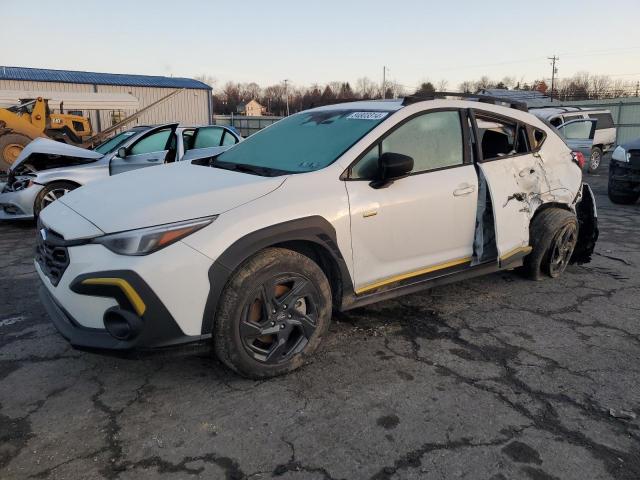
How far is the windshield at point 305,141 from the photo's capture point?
3383mm

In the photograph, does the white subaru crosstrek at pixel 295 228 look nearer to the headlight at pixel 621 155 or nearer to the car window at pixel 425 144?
the car window at pixel 425 144

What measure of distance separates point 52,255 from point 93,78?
36084 millimetres

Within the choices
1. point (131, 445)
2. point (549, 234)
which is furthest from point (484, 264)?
point (131, 445)

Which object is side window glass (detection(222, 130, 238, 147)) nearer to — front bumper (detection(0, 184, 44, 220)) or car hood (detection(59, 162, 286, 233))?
front bumper (detection(0, 184, 44, 220))

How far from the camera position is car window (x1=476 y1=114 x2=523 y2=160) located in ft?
13.3

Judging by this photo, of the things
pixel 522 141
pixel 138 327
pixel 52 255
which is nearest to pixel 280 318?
pixel 138 327

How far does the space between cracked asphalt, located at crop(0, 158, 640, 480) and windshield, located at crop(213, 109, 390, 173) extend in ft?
4.18

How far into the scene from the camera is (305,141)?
146 inches

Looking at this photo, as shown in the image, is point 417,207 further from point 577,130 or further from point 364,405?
point 577,130

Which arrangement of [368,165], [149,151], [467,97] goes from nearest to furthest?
1. [368,165]
2. [467,97]
3. [149,151]

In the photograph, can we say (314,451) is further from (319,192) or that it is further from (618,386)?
(618,386)

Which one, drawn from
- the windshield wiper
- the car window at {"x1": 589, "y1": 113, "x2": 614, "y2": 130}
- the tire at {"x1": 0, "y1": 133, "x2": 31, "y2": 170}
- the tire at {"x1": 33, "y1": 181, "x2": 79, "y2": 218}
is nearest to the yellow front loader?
the tire at {"x1": 0, "y1": 133, "x2": 31, "y2": 170}

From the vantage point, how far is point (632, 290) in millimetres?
4691

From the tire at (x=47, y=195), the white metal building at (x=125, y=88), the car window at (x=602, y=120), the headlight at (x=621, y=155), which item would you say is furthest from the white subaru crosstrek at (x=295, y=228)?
the white metal building at (x=125, y=88)
